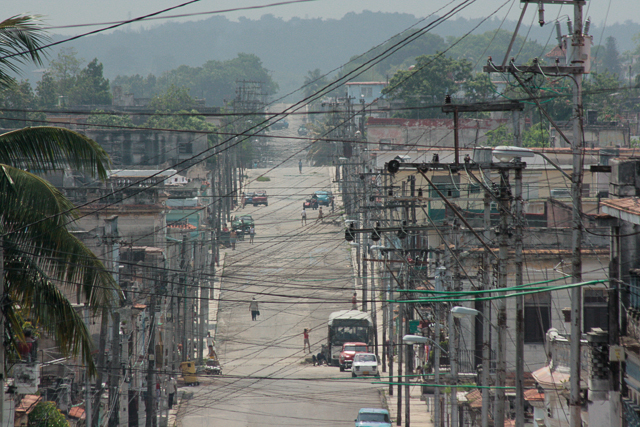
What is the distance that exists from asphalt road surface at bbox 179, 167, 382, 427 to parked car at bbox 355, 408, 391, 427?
1.47 meters

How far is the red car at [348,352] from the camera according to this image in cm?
4150

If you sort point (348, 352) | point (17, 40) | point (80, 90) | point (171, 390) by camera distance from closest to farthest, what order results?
point (17, 40)
point (171, 390)
point (348, 352)
point (80, 90)

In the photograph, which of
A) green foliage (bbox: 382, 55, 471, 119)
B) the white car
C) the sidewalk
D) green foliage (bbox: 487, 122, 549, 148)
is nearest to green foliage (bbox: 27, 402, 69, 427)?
the sidewalk

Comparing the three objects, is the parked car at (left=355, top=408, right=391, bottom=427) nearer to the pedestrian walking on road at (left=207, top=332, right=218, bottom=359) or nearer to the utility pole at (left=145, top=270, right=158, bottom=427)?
the utility pole at (left=145, top=270, right=158, bottom=427)

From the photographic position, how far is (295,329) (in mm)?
49688

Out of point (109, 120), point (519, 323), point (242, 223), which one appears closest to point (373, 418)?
point (519, 323)

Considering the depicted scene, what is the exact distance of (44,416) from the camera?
22828 mm

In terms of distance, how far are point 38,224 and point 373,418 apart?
20034mm

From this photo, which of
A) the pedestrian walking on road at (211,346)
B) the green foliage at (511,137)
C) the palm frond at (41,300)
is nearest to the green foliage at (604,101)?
the green foliage at (511,137)

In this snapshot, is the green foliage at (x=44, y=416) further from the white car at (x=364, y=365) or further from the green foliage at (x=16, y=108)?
the green foliage at (x=16, y=108)

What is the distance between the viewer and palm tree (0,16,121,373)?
43.7ft

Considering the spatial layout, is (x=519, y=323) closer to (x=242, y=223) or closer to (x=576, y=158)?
(x=576, y=158)

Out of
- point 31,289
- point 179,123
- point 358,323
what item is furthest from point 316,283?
point 179,123

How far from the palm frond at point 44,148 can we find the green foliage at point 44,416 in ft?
36.0
